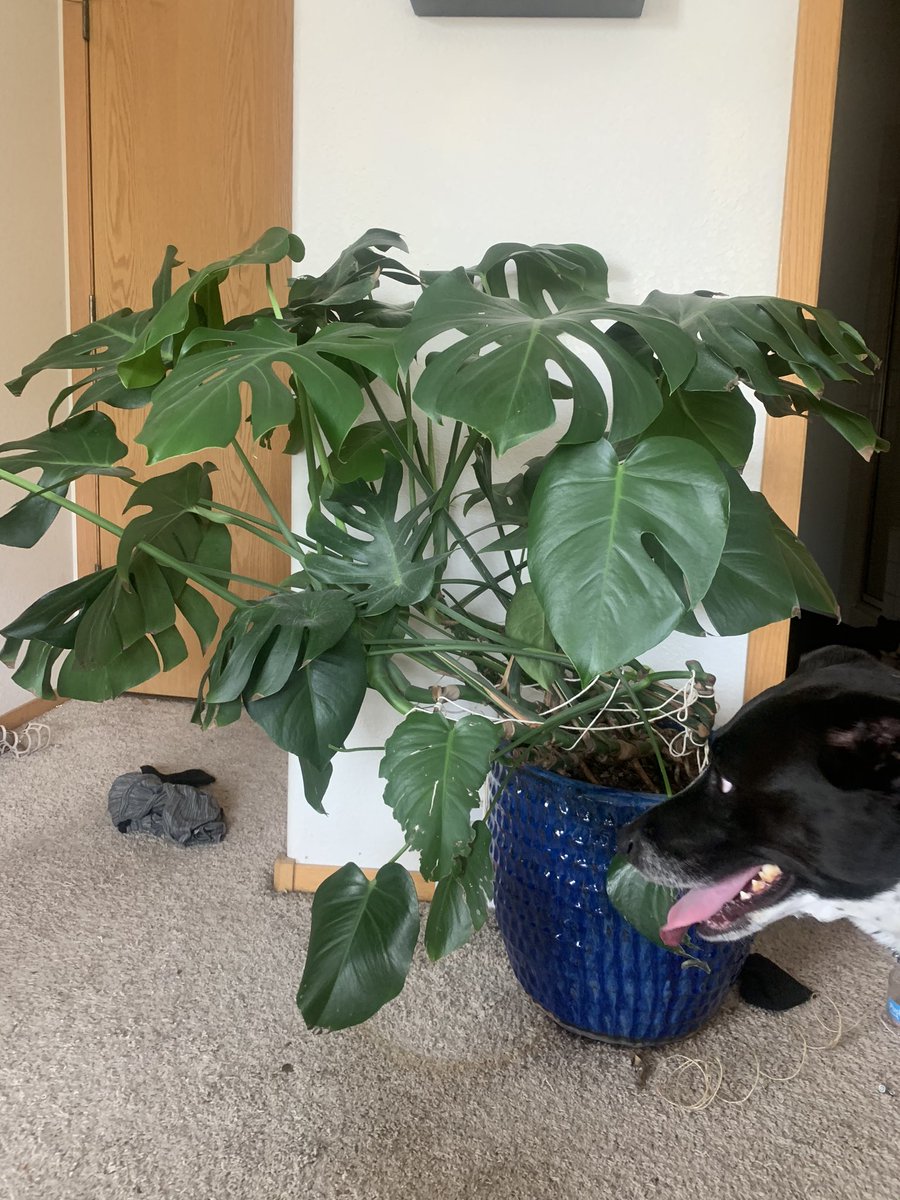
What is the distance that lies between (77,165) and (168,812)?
173 cm

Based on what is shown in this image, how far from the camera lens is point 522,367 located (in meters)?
0.64

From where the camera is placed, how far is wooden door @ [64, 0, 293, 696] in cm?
209

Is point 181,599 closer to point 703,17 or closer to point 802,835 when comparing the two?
point 802,835

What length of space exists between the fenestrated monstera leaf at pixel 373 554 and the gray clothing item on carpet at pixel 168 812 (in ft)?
2.66

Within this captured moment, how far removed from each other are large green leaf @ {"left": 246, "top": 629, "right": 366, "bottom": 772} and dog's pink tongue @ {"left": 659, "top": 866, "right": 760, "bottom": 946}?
0.39 m

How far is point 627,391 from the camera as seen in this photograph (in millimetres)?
687

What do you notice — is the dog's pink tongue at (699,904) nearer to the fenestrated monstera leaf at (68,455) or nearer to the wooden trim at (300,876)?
the wooden trim at (300,876)

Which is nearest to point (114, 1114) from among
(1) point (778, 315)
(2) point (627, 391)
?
(2) point (627, 391)

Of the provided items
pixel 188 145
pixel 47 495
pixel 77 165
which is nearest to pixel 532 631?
pixel 47 495

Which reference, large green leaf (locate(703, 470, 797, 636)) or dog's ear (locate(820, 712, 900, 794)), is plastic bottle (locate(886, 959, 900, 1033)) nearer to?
dog's ear (locate(820, 712, 900, 794))

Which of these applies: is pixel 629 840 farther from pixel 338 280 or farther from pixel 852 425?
pixel 338 280

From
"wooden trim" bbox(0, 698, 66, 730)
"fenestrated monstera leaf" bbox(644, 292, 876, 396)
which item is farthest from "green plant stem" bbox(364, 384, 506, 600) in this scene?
"wooden trim" bbox(0, 698, 66, 730)

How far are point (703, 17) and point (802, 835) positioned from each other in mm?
1095

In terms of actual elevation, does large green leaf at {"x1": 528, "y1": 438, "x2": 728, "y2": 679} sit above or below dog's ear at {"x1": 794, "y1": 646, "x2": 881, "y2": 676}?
above
